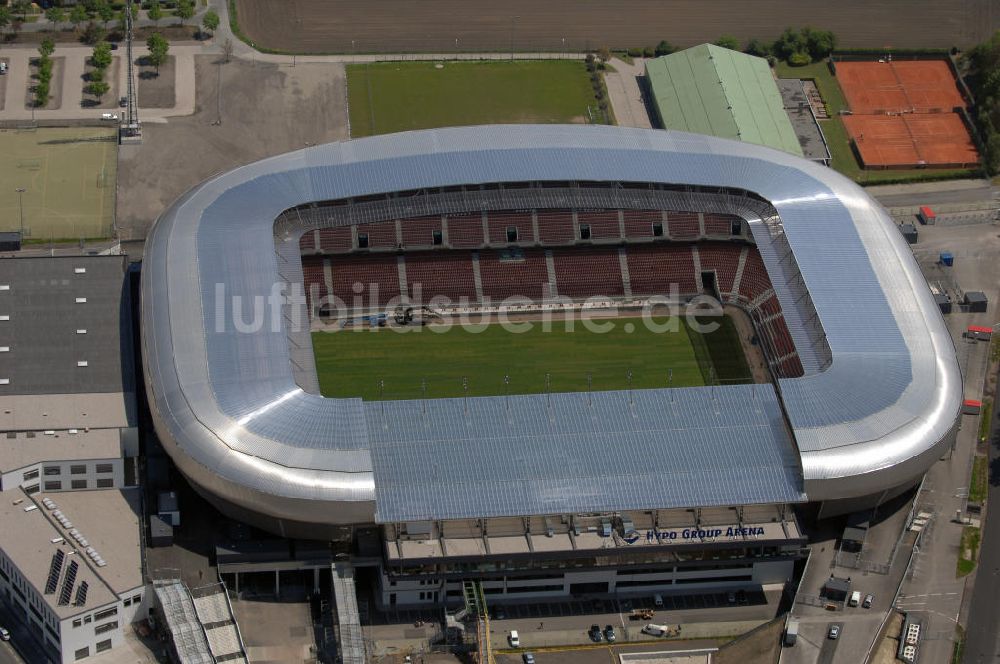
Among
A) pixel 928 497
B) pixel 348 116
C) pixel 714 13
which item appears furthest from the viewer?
pixel 714 13

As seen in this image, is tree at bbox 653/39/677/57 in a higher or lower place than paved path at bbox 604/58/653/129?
higher

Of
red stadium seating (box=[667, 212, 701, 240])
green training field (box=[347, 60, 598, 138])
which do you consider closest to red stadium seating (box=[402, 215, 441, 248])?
red stadium seating (box=[667, 212, 701, 240])

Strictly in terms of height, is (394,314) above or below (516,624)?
above

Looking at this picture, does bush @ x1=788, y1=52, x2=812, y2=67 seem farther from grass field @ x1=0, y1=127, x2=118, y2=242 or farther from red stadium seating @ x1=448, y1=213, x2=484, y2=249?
grass field @ x1=0, y1=127, x2=118, y2=242

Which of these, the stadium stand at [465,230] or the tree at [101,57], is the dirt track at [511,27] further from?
the stadium stand at [465,230]

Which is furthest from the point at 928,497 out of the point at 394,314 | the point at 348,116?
the point at 348,116

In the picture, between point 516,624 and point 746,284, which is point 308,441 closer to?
point 516,624
